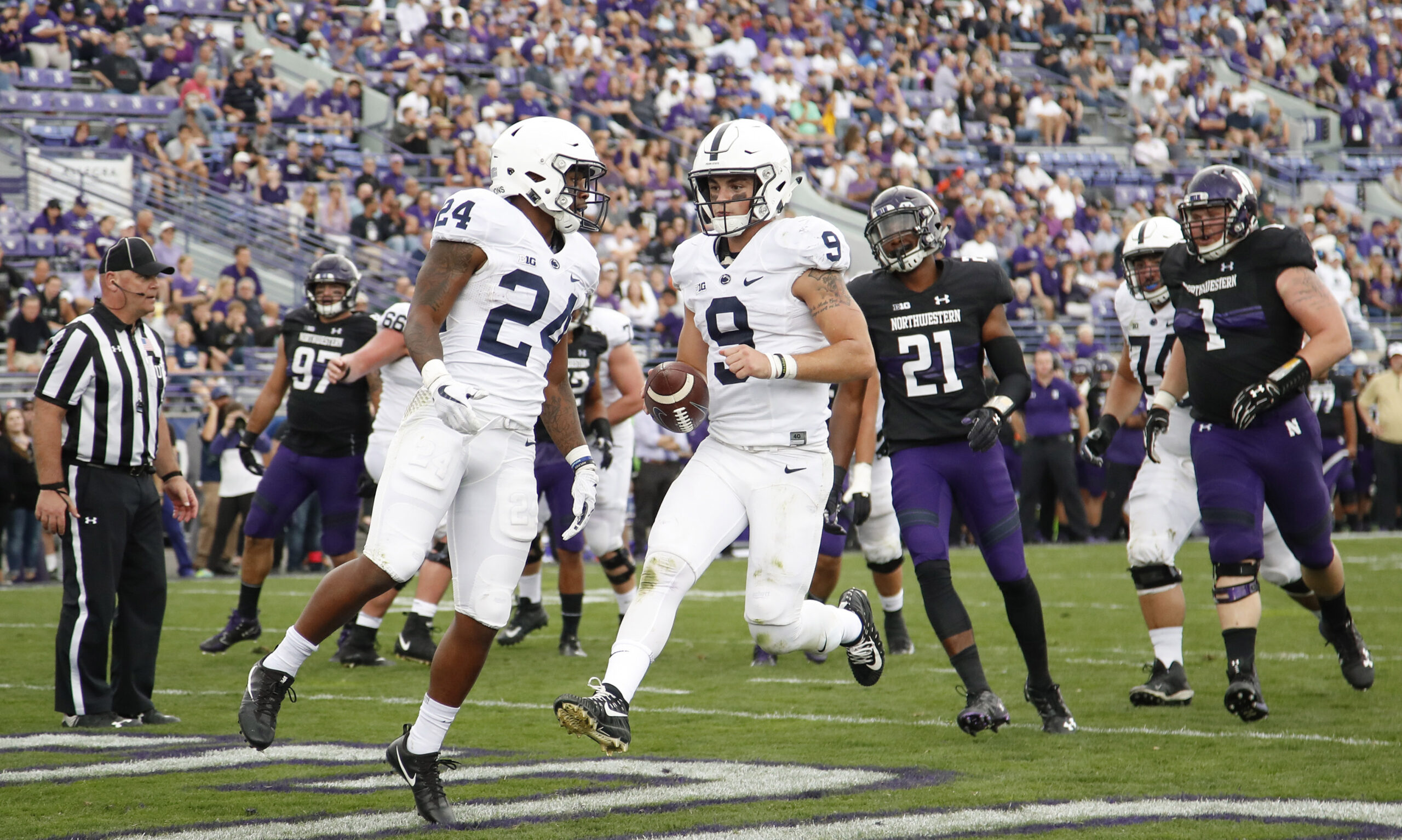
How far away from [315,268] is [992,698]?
4.12 metres

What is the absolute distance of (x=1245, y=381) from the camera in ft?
18.2

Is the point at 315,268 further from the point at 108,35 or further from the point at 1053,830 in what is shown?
the point at 108,35

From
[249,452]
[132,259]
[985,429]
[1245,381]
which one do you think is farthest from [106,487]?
[1245,381]

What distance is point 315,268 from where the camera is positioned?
7637 mm

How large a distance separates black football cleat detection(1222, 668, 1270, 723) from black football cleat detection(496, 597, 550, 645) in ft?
13.1

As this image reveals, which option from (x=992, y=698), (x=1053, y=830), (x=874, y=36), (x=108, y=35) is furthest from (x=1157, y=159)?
(x=1053, y=830)

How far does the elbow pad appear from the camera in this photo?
559 centimetres

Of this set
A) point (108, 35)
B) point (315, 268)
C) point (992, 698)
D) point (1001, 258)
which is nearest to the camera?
point (992, 698)

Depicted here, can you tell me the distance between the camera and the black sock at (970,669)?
17.3 ft

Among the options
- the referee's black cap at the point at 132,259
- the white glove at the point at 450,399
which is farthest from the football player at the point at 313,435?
the white glove at the point at 450,399

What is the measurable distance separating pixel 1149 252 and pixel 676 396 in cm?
290

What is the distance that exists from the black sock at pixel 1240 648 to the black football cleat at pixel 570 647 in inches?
130

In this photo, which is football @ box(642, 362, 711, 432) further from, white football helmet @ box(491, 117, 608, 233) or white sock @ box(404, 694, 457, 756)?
white sock @ box(404, 694, 457, 756)

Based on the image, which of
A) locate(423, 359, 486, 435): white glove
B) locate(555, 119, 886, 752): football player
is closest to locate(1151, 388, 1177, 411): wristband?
locate(555, 119, 886, 752): football player
